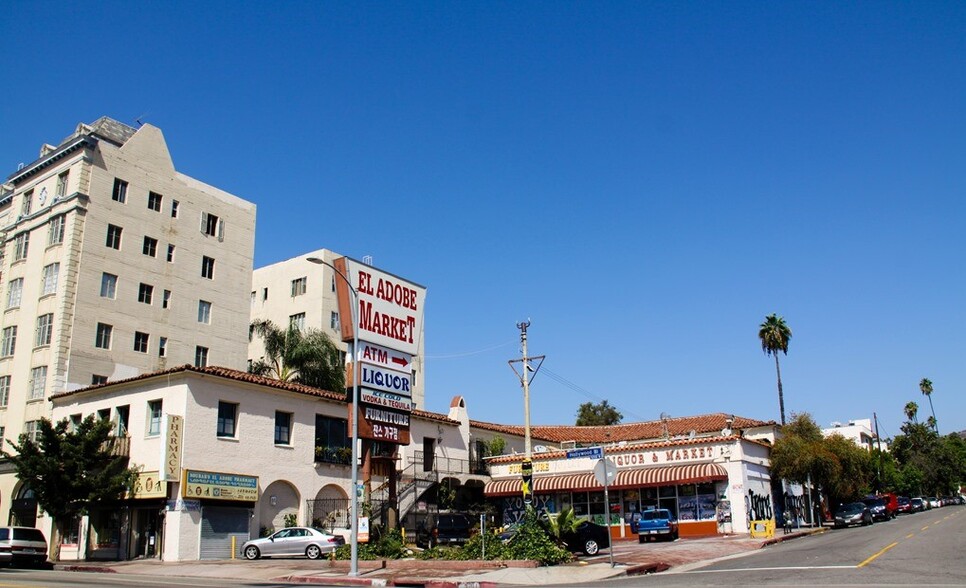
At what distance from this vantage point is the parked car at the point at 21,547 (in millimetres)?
31750

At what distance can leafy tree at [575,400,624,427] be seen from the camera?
9044 centimetres

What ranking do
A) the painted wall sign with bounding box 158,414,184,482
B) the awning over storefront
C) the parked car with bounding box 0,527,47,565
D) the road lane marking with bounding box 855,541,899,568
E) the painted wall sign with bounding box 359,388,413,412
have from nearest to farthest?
the road lane marking with bounding box 855,541,899,568 < the painted wall sign with bounding box 359,388,413,412 < the parked car with bounding box 0,527,47,565 < the painted wall sign with bounding box 158,414,184,482 < the awning over storefront

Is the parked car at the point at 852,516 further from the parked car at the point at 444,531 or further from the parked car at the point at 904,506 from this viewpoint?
the parked car at the point at 444,531

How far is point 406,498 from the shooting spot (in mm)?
41719

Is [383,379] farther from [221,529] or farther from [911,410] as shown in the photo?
[911,410]

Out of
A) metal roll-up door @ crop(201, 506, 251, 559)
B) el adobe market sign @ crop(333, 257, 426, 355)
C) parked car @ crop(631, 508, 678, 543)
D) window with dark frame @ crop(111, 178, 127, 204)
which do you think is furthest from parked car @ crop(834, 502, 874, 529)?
window with dark frame @ crop(111, 178, 127, 204)

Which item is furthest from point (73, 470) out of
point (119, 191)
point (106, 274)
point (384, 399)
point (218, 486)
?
point (119, 191)

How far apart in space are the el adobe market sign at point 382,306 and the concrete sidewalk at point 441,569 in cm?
745

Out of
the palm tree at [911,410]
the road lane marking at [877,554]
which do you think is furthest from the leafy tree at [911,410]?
the road lane marking at [877,554]

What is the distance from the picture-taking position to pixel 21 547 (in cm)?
3209

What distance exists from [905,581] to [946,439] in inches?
4933

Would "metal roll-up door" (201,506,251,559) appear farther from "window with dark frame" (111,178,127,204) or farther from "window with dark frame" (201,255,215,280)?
"window with dark frame" (111,178,127,204)

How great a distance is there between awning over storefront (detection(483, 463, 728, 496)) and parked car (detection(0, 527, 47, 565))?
24096 mm

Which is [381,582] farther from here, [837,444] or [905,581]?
[837,444]
